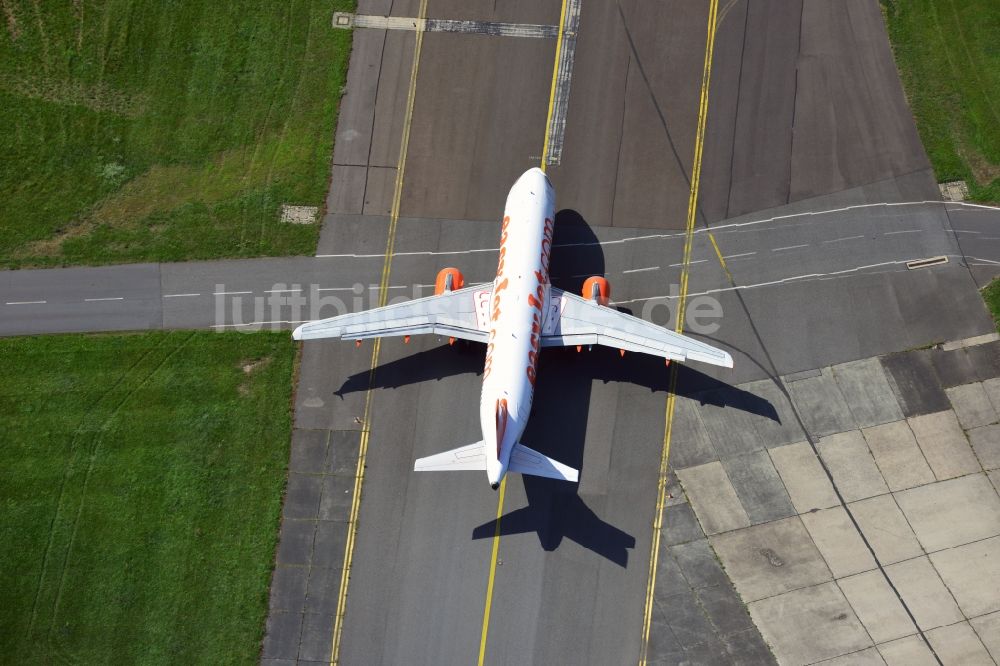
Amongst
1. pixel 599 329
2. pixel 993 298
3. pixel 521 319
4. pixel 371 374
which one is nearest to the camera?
pixel 521 319

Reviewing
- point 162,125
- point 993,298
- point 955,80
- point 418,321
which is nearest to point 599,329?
point 418,321

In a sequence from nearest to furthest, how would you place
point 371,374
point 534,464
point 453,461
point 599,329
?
point 534,464 < point 453,461 < point 599,329 < point 371,374

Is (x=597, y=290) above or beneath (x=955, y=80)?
beneath

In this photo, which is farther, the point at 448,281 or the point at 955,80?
the point at 955,80

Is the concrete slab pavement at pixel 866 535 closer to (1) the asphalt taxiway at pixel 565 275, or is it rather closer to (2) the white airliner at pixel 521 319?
(1) the asphalt taxiway at pixel 565 275

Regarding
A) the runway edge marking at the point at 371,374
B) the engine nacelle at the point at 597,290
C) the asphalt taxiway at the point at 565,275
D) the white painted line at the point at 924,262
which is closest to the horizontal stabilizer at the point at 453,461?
the asphalt taxiway at the point at 565,275

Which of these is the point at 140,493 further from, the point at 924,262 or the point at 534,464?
the point at 924,262

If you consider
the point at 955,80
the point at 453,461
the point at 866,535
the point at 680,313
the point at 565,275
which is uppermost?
the point at 955,80
